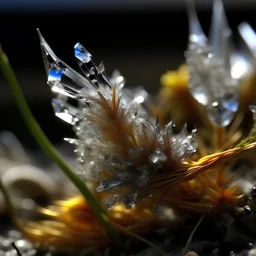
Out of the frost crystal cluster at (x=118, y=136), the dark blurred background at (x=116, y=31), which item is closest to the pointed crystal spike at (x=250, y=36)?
the frost crystal cluster at (x=118, y=136)

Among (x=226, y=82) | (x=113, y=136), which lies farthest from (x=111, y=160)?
(x=226, y=82)

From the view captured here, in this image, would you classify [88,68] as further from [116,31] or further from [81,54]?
[116,31]

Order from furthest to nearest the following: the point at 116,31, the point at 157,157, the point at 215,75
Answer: the point at 116,31, the point at 215,75, the point at 157,157

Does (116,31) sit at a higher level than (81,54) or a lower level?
higher

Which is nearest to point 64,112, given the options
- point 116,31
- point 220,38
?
point 220,38

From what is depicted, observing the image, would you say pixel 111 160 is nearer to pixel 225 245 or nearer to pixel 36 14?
pixel 225 245

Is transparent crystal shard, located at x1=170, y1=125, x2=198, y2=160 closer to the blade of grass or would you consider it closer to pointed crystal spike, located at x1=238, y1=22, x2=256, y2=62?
the blade of grass

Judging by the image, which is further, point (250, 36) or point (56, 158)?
point (250, 36)
